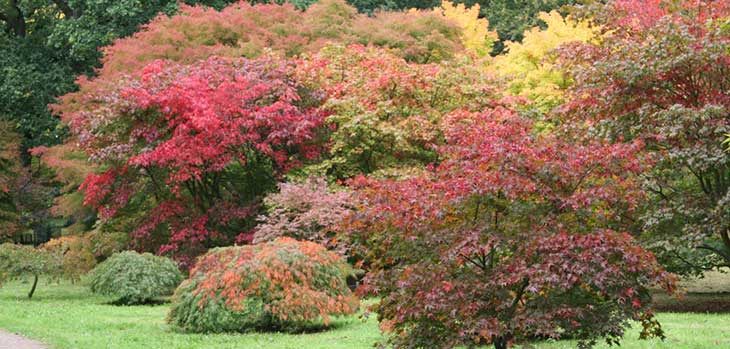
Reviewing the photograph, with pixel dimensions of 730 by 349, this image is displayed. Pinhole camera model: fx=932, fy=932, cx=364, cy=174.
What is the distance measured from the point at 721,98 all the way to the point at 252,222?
12.6 metres

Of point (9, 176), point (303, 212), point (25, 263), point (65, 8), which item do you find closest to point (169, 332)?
point (303, 212)

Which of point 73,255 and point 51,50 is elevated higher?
point 51,50

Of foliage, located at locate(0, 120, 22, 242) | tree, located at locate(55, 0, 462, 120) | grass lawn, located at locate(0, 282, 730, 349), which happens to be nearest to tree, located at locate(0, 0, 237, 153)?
foliage, located at locate(0, 120, 22, 242)

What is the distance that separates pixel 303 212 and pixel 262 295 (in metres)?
6.15

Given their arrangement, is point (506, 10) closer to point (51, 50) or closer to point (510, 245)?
point (51, 50)

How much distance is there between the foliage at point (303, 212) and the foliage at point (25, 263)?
176 inches

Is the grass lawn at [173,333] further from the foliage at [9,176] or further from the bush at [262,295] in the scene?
the foliage at [9,176]

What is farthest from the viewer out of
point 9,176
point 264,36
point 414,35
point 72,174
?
point 9,176

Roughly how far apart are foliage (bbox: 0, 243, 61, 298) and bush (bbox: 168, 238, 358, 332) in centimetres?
649

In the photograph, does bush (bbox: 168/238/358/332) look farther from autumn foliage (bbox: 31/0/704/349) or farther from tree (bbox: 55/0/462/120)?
tree (bbox: 55/0/462/120)

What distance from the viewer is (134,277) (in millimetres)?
19547

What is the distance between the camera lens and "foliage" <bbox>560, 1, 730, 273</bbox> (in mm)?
13391

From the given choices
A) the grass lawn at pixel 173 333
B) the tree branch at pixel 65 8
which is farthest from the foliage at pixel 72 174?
the tree branch at pixel 65 8

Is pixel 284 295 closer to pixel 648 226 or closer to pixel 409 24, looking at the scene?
pixel 648 226
